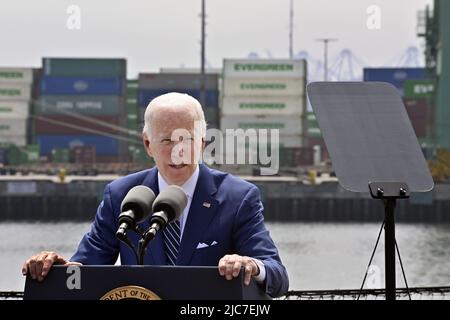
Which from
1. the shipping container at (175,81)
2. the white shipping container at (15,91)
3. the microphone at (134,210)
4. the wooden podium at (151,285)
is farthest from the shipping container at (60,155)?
the wooden podium at (151,285)

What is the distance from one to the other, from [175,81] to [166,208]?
341 ft

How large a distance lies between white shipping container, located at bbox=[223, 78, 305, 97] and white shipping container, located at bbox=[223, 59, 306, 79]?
426mm

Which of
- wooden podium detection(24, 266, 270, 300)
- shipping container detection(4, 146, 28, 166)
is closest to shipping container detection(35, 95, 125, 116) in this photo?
shipping container detection(4, 146, 28, 166)

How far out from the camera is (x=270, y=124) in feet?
353

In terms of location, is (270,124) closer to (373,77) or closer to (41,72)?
(373,77)

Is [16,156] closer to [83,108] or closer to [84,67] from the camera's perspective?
[83,108]

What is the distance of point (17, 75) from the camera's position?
370 ft

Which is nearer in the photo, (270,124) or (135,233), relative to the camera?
(135,233)

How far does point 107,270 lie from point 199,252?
2.13 ft

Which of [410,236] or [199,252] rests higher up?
[199,252]

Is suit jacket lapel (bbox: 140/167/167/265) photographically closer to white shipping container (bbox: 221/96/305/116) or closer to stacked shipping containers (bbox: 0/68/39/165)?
white shipping container (bbox: 221/96/305/116)

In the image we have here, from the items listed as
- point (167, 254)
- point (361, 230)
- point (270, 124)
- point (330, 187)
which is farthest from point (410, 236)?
point (167, 254)

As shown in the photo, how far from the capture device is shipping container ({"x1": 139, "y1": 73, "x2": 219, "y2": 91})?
10675 cm

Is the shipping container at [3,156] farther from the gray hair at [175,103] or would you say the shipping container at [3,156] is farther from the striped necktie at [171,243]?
the gray hair at [175,103]
